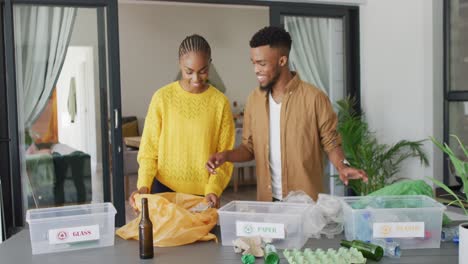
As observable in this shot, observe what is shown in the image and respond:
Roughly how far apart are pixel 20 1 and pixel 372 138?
10.7ft

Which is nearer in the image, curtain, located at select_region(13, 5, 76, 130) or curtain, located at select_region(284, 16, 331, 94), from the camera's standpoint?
curtain, located at select_region(13, 5, 76, 130)

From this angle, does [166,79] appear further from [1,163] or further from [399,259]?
[399,259]

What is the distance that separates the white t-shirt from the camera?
2357 mm

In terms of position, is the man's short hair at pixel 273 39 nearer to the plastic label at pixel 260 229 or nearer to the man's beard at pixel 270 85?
the man's beard at pixel 270 85

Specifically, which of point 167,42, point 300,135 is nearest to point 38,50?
point 300,135

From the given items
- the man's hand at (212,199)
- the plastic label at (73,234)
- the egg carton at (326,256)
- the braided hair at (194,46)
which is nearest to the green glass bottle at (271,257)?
the egg carton at (326,256)

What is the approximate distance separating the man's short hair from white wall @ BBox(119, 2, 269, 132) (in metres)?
6.74

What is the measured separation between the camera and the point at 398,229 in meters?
1.70

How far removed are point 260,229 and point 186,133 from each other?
61cm

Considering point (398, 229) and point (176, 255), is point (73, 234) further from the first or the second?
point (398, 229)

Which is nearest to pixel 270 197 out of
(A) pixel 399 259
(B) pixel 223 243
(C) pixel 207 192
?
(C) pixel 207 192

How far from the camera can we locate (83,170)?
14.1 ft

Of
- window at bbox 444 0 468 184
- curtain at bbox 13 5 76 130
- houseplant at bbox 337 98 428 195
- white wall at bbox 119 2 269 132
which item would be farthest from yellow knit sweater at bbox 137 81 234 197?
white wall at bbox 119 2 269 132

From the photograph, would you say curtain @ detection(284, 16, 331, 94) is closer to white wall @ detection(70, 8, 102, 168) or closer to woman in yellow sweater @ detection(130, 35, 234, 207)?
white wall @ detection(70, 8, 102, 168)
